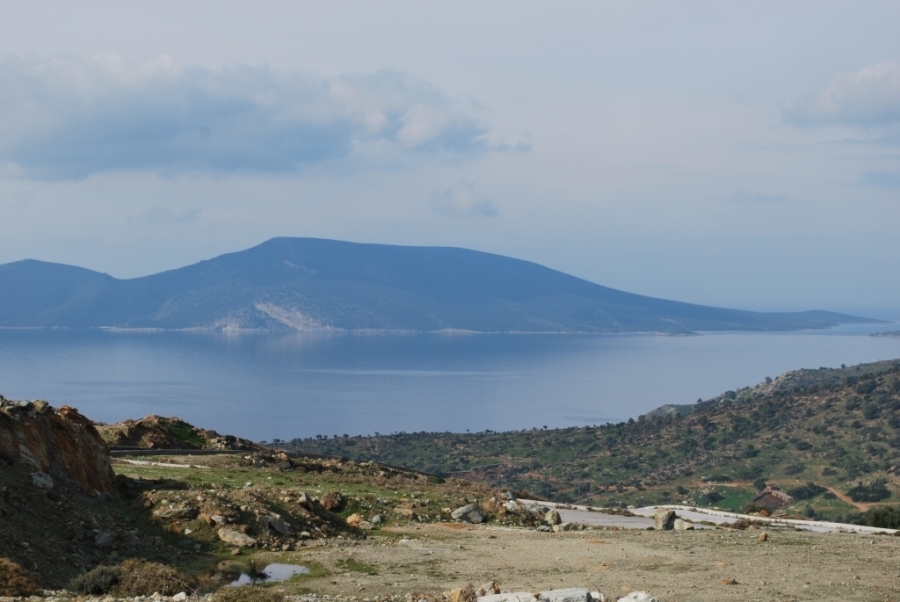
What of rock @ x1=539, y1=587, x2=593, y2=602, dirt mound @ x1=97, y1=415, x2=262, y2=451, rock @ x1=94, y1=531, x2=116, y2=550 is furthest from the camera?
dirt mound @ x1=97, y1=415, x2=262, y2=451

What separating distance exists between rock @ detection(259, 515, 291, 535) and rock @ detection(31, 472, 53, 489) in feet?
11.8

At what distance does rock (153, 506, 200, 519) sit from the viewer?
1677 cm

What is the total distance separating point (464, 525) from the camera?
65.8ft

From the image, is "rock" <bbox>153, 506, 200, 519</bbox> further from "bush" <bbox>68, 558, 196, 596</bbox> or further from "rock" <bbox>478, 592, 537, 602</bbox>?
"rock" <bbox>478, 592, 537, 602</bbox>

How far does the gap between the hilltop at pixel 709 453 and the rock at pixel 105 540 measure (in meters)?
32.3

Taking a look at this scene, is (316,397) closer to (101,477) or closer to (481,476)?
(481,476)

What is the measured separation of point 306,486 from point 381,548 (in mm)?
6989

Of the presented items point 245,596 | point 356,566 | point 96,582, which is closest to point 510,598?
point 245,596

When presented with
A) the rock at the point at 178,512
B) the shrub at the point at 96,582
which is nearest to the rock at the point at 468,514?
the rock at the point at 178,512

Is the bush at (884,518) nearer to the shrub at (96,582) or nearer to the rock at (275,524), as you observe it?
the rock at (275,524)

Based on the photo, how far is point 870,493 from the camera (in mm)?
45844

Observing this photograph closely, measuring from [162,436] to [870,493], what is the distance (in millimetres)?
33329

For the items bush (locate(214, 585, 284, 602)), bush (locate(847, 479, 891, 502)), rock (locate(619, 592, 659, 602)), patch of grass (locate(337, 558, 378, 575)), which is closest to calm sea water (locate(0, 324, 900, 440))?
bush (locate(847, 479, 891, 502))

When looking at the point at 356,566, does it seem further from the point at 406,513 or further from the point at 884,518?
the point at 884,518
